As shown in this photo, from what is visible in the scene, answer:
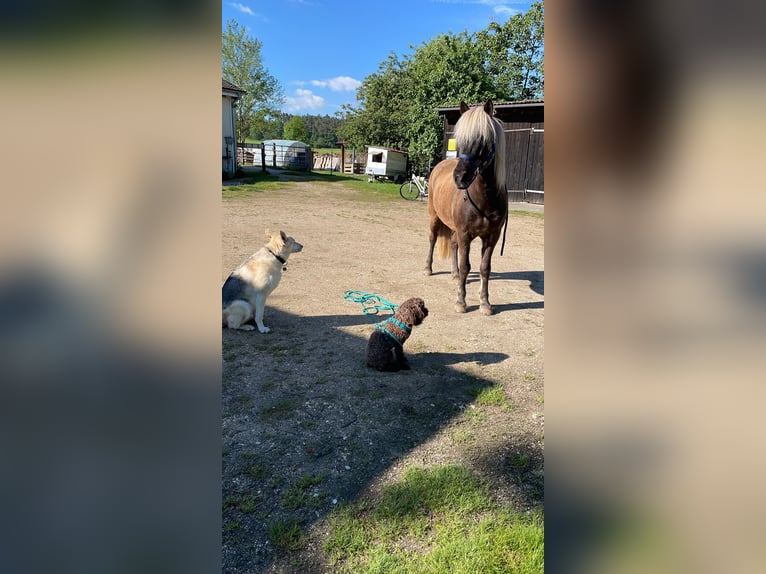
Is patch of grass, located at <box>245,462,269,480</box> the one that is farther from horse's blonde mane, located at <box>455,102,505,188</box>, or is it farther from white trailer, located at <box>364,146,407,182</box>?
white trailer, located at <box>364,146,407,182</box>

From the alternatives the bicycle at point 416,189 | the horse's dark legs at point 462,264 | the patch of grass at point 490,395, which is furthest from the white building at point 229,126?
the patch of grass at point 490,395

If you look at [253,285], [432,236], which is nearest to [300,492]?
[253,285]

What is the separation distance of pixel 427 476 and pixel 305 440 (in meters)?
0.90

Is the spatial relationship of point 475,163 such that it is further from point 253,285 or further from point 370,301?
point 253,285

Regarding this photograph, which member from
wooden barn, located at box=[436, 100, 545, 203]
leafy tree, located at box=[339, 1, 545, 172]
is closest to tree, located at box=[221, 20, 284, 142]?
leafy tree, located at box=[339, 1, 545, 172]

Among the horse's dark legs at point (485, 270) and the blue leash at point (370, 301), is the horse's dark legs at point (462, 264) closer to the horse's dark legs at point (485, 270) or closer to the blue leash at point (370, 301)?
the horse's dark legs at point (485, 270)

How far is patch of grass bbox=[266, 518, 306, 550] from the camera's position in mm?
2328

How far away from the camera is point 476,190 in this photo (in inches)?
225

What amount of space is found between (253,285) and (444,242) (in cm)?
375

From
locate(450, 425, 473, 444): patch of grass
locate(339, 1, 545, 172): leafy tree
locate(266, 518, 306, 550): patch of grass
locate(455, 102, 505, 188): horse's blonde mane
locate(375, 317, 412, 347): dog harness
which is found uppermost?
locate(339, 1, 545, 172): leafy tree

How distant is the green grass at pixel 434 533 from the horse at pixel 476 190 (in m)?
3.40

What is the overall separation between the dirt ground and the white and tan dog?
21cm
